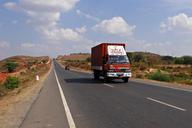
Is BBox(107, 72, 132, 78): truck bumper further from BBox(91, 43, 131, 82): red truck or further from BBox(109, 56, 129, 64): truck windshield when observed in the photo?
BBox(109, 56, 129, 64): truck windshield

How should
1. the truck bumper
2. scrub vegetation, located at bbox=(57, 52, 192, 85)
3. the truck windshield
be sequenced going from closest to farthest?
the truck bumper, the truck windshield, scrub vegetation, located at bbox=(57, 52, 192, 85)

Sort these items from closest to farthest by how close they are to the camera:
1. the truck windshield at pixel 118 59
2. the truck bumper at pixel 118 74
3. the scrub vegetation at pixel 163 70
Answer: the truck bumper at pixel 118 74 → the truck windshield at pixel 118 59 → the scrub vegetation at pixel 163 70

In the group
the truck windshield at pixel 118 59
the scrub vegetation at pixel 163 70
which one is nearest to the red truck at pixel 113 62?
the truck windshield at pixel 118 59

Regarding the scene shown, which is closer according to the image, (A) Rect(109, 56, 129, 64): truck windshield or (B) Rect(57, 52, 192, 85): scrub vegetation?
(A) Rect(109, 56, 129, 64): truck windshield

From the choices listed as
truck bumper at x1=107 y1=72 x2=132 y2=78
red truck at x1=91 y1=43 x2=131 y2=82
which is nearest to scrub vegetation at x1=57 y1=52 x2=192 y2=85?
truck bumper at x1=107 y1=72 x2=132 y2=78

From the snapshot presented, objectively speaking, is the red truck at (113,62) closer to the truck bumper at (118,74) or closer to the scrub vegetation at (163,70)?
the truck bumper at (118,74)

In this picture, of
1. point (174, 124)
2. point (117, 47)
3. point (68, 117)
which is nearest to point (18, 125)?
point (68, 117)

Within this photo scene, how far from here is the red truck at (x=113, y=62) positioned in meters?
30.7

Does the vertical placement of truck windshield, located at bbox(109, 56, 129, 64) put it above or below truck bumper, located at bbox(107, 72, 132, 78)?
above

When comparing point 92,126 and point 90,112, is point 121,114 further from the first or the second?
point 92,126

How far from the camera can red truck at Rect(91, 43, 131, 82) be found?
30703 mm

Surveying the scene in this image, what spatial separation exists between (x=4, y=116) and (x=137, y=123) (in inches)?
187

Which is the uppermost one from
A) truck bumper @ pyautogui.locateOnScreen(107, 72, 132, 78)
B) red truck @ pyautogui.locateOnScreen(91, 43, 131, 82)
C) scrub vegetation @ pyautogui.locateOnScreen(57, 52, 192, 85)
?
red truck @ pyautogui.locateOnScreen(91, 43, 131, 82)

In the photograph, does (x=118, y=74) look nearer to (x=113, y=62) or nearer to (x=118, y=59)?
(x=113, y=62)
